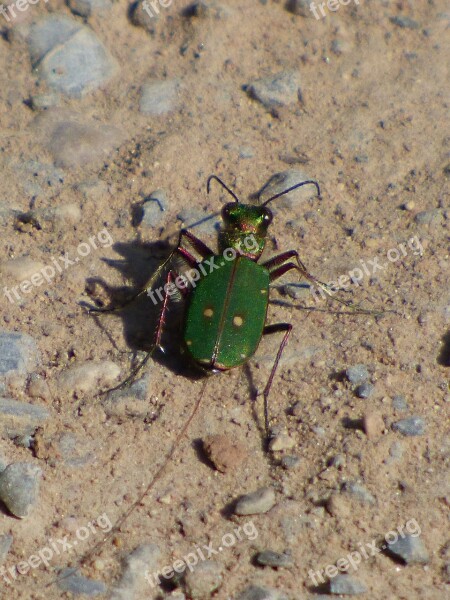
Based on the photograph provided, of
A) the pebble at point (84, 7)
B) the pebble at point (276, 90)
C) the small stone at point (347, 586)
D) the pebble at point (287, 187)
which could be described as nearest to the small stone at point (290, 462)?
the small stone at point (347, 586)

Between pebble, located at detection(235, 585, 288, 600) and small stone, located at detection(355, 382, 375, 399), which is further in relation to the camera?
small stone, located at detection(355, 382, 375, 399)

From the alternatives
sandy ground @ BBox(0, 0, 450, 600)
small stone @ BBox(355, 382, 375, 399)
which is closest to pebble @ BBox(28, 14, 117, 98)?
sandy ground @ BBox(0, 0, 450, 600)

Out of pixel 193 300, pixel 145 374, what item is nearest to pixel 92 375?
pixel 145 374

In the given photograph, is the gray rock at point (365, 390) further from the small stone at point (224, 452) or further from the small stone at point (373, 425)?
the small stone at point (224, 452)

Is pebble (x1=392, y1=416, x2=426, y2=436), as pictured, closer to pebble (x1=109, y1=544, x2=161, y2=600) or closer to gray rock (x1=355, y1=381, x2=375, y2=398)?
gray rock (x1=355, y1=381, x2=375, y2=398)

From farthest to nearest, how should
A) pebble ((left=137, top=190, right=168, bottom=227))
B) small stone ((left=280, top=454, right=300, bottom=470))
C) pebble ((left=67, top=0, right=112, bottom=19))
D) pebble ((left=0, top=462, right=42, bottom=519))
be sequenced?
pebble ((left=67, top=0, right=112, bottom=19)) → pebble ((left=137, top=190, right=168, bottom=227)) → small stone ((left=280, top=454, right=300, bottom=470)) → pebble ((left=0, top=462, right=42, bottom=519))

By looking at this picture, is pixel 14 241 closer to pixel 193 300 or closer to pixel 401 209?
pixel 193 300
